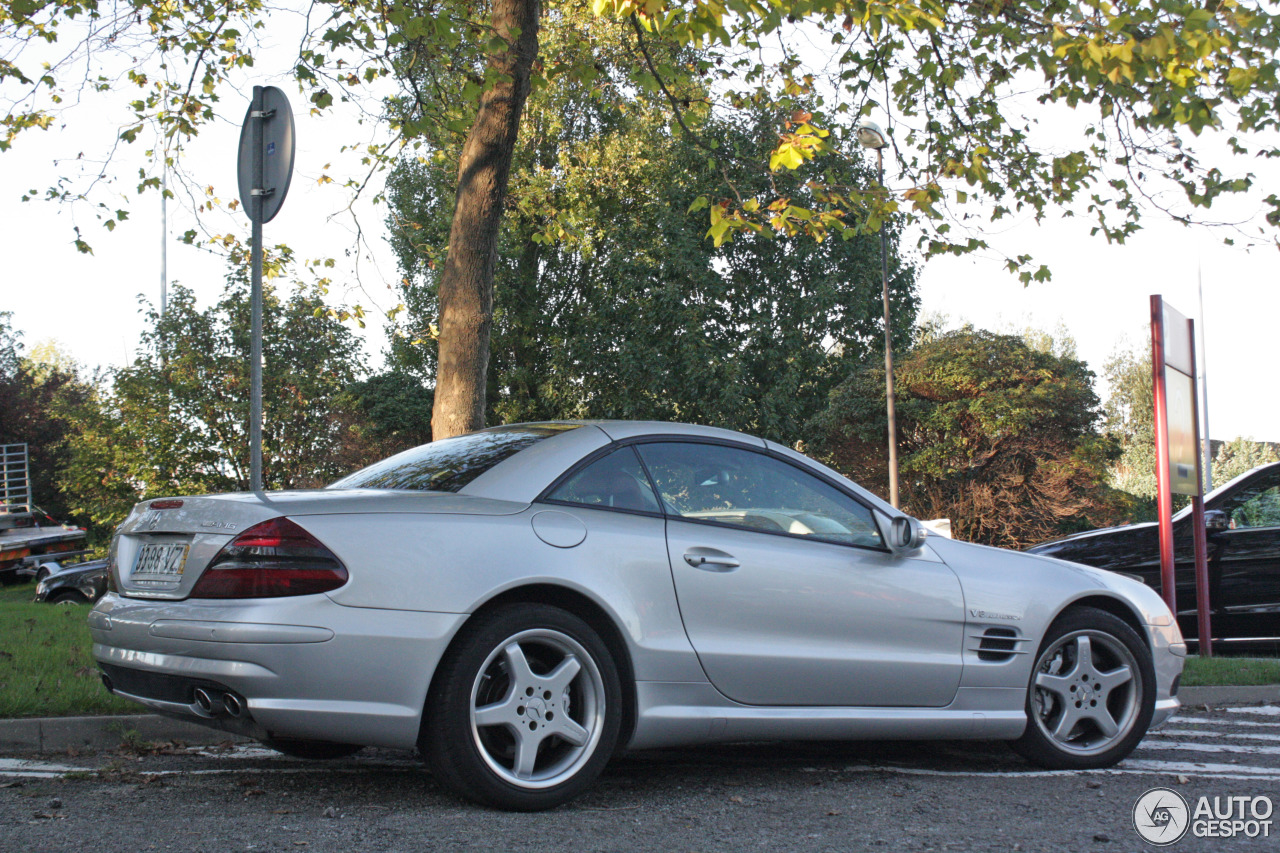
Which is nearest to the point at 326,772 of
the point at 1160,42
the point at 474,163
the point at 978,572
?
the point at 978,572

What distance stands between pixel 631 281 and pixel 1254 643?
2014cm

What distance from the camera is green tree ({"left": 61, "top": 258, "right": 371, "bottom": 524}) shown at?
2100 centimetres

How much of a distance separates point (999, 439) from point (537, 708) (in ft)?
56.8

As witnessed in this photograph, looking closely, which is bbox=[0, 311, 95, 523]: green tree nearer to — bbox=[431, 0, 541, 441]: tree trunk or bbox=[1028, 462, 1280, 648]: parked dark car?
bbox=[431, 0, 541, 441]: tree trunk

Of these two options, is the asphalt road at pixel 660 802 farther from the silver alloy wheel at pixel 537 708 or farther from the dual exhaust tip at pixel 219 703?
the dual exhaust tip at pixel 219 703

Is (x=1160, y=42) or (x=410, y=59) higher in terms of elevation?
(x=410, y=59)

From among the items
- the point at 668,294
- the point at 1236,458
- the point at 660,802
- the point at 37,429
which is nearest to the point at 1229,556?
the point at 660,802

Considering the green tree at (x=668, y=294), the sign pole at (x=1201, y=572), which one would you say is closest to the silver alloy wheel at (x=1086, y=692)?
the sign pole at (x=1201, y=572)

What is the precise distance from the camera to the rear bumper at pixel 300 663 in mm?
3307

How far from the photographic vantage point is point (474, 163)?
7.54 metres

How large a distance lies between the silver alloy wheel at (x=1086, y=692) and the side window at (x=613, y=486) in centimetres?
196

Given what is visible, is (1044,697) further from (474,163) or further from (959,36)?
(959,36)

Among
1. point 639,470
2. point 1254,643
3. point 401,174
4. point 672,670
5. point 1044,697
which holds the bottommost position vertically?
point 1254,643

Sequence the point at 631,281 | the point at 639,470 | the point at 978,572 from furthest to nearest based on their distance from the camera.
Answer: the point at 631,281, the point at 978,572, the point at 639,470
